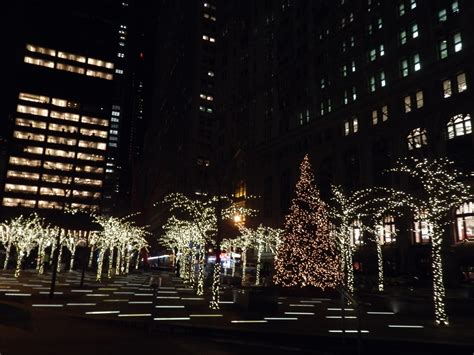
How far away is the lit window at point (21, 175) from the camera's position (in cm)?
12612

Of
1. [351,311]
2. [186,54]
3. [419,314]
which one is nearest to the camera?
[419,314]

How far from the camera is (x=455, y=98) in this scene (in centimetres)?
4769

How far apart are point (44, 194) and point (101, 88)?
45.4 m

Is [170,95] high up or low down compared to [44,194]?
up

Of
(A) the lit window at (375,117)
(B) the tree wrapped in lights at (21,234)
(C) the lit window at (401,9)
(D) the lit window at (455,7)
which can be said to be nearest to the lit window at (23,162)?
(B) the tree wrapped in lights at (21,234)

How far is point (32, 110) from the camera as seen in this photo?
134 metres

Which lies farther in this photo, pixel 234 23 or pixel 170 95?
pixel 170 95

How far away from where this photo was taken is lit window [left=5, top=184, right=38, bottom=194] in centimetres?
12525

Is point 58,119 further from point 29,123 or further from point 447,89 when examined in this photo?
point 447,89

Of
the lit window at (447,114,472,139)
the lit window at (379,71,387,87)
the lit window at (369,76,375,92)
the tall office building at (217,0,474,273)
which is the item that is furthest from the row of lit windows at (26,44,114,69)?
the lit window at (447,114,472,139)

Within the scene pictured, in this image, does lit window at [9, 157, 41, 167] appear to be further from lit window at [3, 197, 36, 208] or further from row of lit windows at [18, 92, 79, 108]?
row of lit windows at [18, 92, 79, 108]

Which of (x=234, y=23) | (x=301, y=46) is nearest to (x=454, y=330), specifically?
(x=301, y=46)

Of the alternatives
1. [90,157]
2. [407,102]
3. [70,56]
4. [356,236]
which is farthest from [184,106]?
[407,102]

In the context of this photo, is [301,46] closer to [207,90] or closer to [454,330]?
[207,90]
